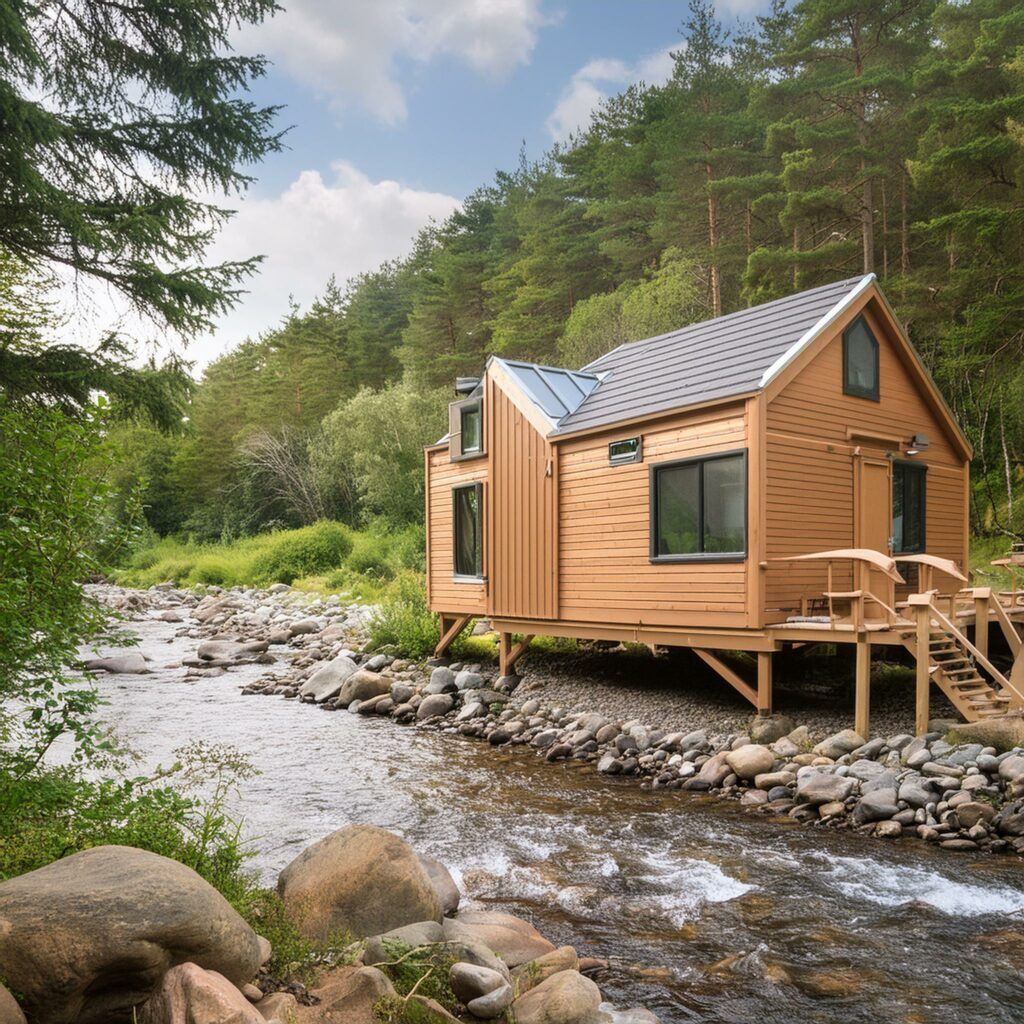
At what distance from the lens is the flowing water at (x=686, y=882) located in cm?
474

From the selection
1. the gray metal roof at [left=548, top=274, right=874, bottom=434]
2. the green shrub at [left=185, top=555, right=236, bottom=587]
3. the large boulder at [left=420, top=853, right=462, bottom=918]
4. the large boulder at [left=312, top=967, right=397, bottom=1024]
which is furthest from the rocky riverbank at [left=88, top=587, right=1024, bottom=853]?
the green shrub at [left=185, top=555, right=236, bottom=587]

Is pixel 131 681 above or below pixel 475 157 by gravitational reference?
below

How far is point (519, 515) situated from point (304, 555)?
58.8ft

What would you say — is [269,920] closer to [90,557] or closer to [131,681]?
[90,557]

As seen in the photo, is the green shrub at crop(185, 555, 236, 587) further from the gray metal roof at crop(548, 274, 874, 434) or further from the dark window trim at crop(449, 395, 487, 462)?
the gray metal roof at crop(548, 274, 874, 434)

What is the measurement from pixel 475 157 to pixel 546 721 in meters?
34.2

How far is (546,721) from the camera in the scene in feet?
37.9

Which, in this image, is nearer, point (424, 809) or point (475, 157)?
point (424, 809)

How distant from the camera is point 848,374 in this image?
11523 mm

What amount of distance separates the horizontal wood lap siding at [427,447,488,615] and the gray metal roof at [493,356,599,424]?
1.66 meters

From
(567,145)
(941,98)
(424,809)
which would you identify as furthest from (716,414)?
(567,145)

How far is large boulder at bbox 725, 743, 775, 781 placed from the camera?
873 centimetres

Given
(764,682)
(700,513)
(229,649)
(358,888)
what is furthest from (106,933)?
(229,649)

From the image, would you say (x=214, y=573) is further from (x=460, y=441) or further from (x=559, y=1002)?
(x=559, y=1002)
